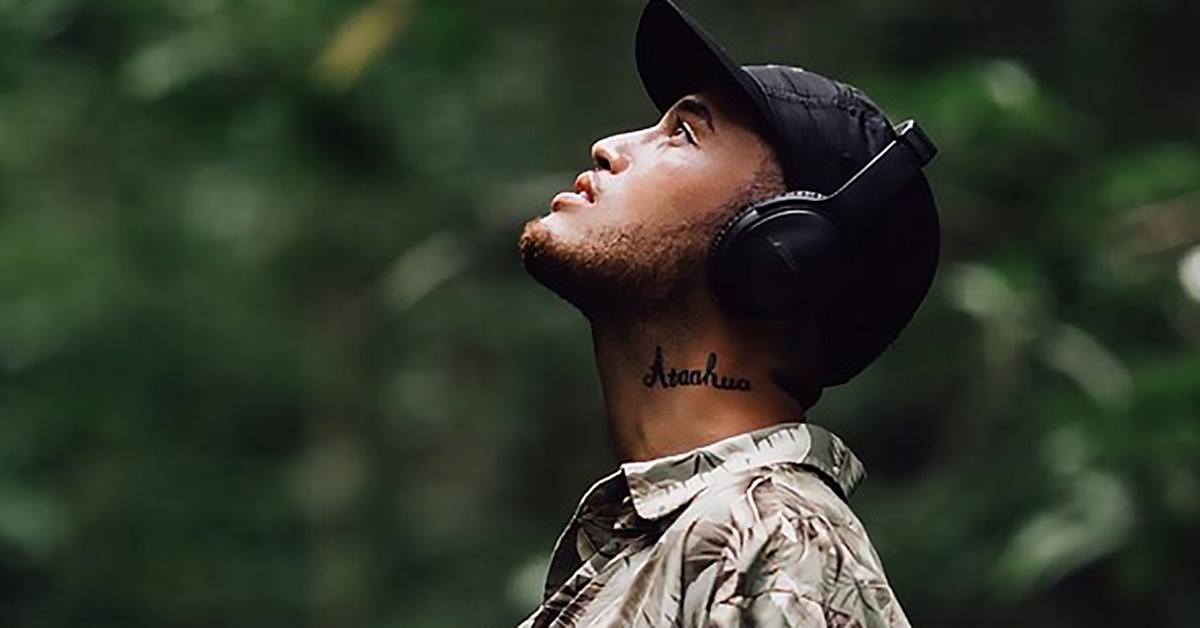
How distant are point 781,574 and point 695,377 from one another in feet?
1.24

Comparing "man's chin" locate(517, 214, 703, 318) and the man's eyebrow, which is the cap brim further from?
"man's chin" locate(517, 214, 703, 318)

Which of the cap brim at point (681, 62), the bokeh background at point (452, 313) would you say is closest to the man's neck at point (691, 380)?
the cap brim at point (681, 62)

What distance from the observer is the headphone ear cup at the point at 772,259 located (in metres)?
2.93

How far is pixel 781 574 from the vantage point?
8.85 ft

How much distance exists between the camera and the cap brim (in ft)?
9.97

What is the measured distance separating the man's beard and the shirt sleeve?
0.30 metres

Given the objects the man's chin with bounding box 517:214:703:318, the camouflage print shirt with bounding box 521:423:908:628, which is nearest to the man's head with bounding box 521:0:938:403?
the man's chin with bounding box 517:214:703:318

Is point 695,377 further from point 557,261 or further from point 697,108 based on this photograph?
point 697,108

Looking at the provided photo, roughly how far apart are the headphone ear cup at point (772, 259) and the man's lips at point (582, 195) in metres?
0.16

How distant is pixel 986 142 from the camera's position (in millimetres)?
6465

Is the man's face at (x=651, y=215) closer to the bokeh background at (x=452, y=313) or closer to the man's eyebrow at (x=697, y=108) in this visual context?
the man's eyebrow at (x=697, y=108)

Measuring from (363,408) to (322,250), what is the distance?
2.40 feet

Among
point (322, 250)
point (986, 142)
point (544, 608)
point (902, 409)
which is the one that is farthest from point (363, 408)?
point (544, 608)

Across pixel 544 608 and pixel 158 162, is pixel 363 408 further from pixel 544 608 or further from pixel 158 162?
pixel 544 608
